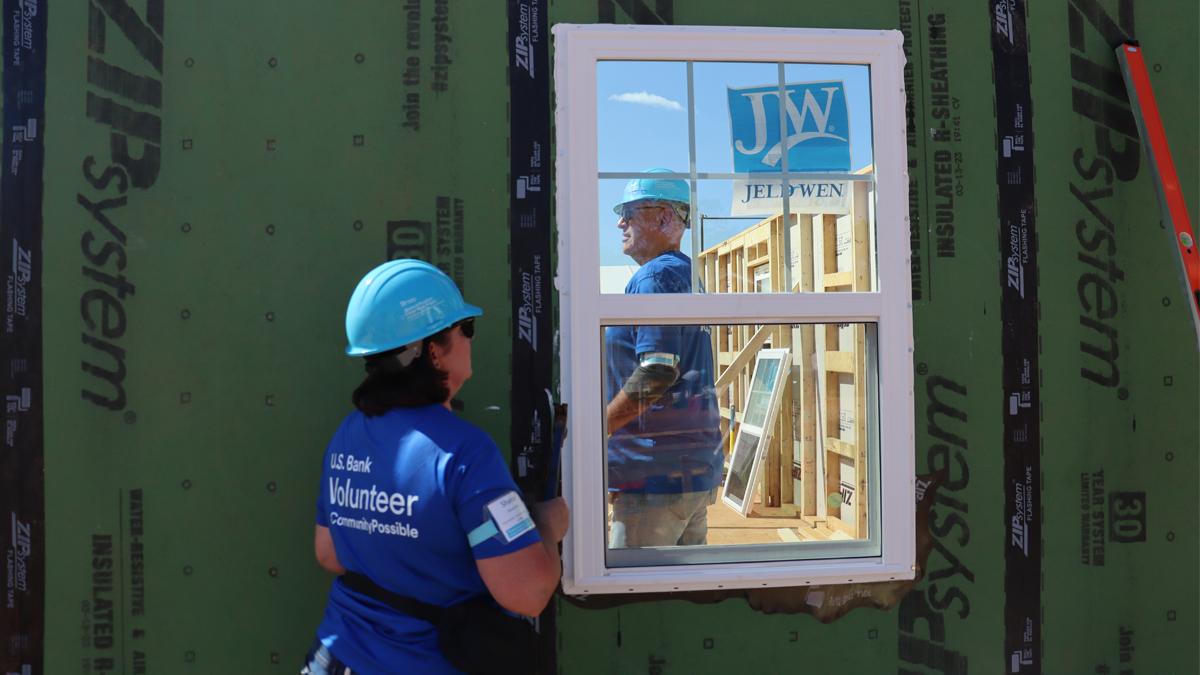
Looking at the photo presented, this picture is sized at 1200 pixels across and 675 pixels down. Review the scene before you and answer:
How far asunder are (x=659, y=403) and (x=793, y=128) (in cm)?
89

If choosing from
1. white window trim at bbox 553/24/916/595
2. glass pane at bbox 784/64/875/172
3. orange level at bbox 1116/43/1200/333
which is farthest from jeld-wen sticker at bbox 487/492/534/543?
orange level at bbox 1116/43/1200/333

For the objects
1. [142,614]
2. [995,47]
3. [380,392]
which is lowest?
[142,614]

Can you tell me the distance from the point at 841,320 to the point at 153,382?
1953 millimetres

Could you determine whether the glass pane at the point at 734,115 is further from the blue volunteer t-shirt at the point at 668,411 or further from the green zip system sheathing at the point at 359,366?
the blue volunteer t-shirt at the point at 668,411

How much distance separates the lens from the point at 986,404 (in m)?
2.46

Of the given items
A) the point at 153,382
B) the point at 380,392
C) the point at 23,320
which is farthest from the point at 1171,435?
the point at 23,320

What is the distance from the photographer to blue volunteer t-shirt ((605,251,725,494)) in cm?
231

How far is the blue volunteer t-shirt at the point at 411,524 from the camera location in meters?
1.48

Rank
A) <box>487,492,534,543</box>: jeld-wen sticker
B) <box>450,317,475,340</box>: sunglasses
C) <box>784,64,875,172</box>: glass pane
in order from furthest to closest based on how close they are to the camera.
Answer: <box>784,64,875,172</box>: glass pane, <box>450,317,475,340</box>: sunglasses, <box>487,492,534,543</box>: jeld-wen sticker

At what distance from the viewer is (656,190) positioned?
231cm

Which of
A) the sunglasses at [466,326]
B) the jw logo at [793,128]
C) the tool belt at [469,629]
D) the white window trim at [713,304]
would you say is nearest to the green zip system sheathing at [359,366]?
the white window trim at [713,304]

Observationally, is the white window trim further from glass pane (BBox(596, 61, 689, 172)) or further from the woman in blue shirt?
the woman in blue shirt

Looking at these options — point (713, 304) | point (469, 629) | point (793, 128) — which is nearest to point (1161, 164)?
point (793, 128)

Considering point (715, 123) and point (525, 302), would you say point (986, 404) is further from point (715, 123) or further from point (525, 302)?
point (525, 302)
